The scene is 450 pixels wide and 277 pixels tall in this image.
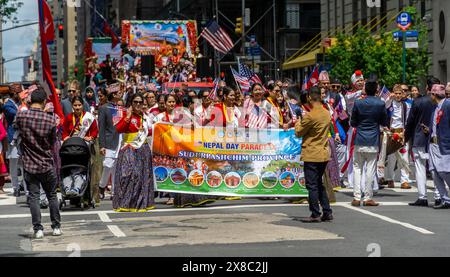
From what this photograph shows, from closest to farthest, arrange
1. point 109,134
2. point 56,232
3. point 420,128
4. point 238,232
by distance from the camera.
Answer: point 238,232 < point 56,232 < point 420,128 < point 109,134

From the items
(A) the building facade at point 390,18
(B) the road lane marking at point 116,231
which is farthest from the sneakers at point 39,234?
(A) the building facade at point 390,18

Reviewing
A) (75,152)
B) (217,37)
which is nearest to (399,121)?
(75,152)

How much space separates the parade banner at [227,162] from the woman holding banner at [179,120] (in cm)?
17

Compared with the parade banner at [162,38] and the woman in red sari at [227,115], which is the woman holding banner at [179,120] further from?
the parade banner at [162,38]

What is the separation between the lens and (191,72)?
42875 millimetres

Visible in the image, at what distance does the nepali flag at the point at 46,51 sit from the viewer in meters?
17.4

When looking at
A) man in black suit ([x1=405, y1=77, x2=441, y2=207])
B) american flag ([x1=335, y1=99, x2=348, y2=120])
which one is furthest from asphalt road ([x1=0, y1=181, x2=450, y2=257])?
american flag ([x1=335, y1=99, x2=348, y2=120])

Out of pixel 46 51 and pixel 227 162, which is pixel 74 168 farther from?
pixel 227 162

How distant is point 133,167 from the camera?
1725 cm

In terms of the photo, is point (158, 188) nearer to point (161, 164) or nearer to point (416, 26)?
point (161, 164)

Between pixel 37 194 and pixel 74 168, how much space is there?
12.9 ft

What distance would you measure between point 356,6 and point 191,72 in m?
10.2

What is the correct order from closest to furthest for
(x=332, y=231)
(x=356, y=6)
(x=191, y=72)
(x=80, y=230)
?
(x=332, y=231)
(x=80, y=230)
(x=191, y=72)
(x=356, y=6)
